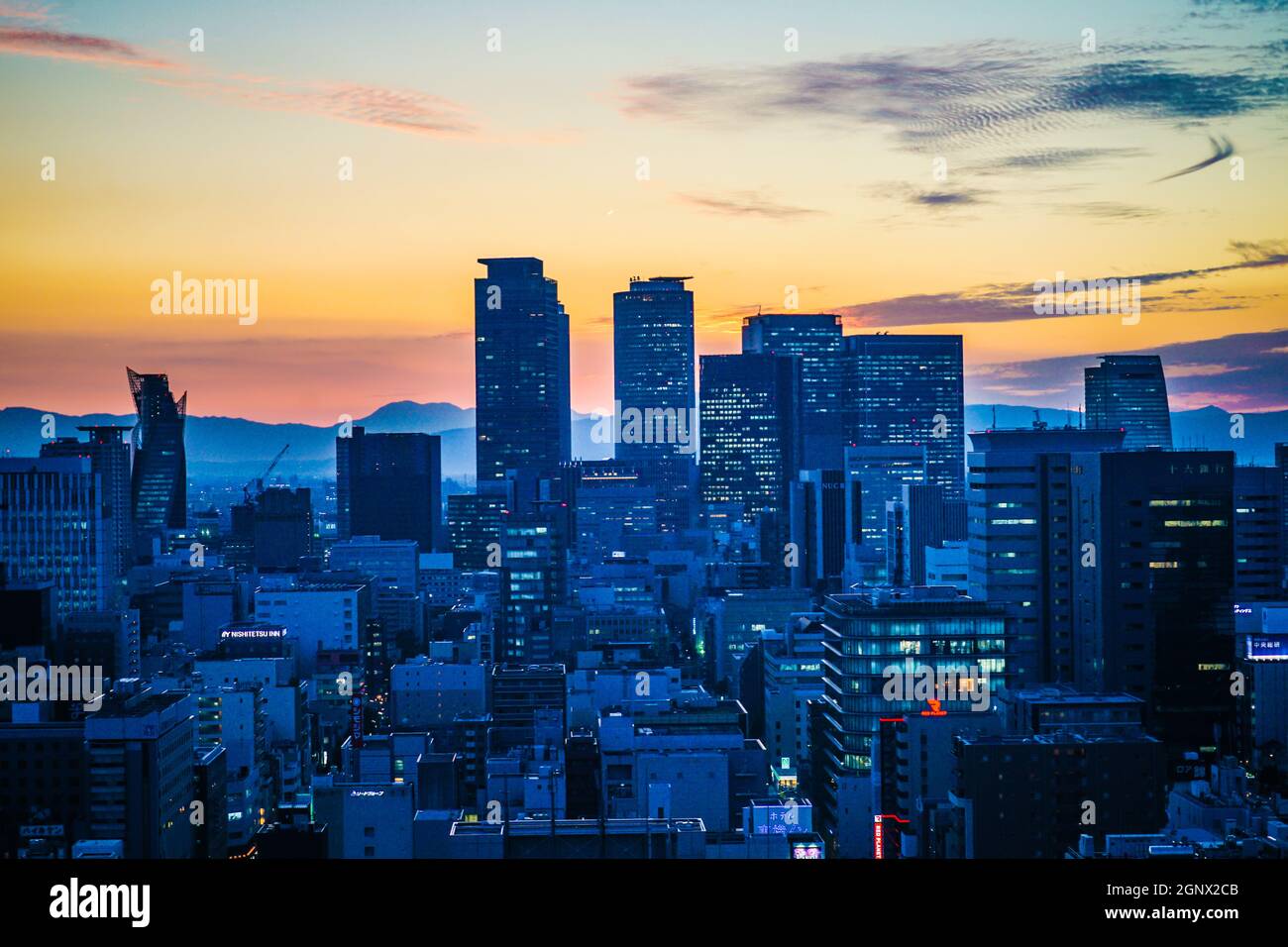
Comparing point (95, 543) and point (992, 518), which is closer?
point (992, 518)

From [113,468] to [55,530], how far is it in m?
7.56

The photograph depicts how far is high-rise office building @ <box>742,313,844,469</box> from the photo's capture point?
55.6m

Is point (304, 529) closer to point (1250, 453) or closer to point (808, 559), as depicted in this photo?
point (808, 559)

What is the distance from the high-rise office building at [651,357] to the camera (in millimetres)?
62469

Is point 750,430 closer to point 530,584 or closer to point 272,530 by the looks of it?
point 272,530

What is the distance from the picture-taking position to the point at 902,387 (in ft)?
188

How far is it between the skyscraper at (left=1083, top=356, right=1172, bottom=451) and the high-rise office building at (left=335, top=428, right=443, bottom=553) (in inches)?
984

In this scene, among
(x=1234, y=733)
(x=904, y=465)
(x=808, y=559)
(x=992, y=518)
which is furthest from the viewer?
(x=904, y=465)

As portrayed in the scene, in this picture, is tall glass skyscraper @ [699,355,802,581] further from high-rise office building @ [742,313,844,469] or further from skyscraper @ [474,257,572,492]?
skyscraper @ [474,257,572,492]

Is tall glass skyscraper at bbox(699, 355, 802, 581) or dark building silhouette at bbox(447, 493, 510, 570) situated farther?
tall glass skyscraper at bbox(699, 355, 802, 581)

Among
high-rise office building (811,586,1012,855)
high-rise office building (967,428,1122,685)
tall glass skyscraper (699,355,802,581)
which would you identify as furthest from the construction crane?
high-rise office building (811,586,1012,855)

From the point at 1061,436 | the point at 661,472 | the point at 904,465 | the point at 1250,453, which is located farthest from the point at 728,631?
the point at 661,472
